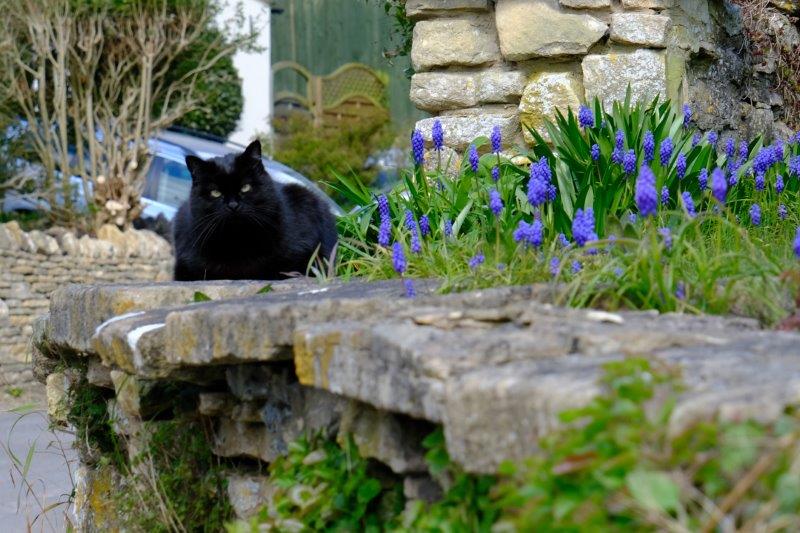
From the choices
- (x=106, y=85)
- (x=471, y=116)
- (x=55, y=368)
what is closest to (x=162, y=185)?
(x=106, y=85)

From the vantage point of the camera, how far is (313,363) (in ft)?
7.06

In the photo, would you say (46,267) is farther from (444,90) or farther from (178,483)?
(178,483)

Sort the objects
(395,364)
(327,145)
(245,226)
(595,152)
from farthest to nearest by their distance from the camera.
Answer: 1. (327,145)
2. (245,226)
3. (595,152)
4. (395,364)

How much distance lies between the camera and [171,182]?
37.8 feet

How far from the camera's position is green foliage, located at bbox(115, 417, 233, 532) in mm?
2916

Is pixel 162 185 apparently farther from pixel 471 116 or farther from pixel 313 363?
pixel 313 363

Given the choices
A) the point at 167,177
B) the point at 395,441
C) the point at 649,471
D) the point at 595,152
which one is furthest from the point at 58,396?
the point at 167,177

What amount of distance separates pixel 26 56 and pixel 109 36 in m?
Result: 0.82

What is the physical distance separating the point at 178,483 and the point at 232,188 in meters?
1.69

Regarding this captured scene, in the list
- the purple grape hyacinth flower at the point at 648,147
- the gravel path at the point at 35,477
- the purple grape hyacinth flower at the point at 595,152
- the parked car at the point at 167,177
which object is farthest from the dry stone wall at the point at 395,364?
the parked car at the point at 167,177

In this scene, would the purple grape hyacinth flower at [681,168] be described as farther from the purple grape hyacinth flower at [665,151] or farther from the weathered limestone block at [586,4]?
the weathered limestone block at [586,4]

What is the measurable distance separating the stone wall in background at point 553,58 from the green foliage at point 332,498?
3.00 meters

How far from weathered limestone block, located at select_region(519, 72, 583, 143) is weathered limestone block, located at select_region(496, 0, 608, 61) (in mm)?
106

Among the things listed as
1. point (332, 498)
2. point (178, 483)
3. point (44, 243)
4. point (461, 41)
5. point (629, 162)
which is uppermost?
point (461, 41)
